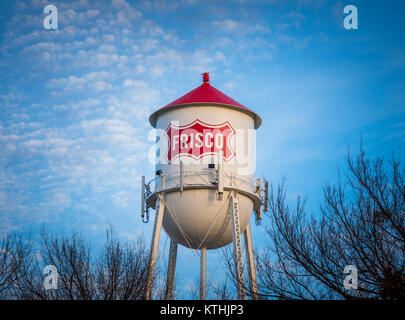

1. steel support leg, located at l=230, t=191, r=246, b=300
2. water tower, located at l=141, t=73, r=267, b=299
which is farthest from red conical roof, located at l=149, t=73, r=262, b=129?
steel support leg, located at l=230, t=191, r=246, b=300

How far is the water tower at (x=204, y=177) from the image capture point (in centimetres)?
2034

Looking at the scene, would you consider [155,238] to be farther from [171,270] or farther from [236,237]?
[236,237]

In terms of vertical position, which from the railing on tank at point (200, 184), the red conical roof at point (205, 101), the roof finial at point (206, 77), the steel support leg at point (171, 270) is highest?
the roof finial at point (206, 77)

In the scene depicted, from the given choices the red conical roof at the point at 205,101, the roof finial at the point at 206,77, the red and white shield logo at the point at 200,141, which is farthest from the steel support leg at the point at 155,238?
the roof finial at the point at 206,77

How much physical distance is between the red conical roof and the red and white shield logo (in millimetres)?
890

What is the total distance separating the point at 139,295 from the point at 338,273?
8.69m

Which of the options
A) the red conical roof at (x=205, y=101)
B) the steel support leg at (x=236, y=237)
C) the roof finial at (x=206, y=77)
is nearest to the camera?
the steel support leg at (x=236, y=237)

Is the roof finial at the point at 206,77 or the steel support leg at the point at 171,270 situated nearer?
the steel support leg at the point at 171,270

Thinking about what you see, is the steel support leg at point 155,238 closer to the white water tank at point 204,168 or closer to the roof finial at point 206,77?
the white water tank at point 204,168

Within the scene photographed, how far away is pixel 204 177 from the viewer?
20.4 meters

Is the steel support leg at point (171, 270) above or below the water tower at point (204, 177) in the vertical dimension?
below

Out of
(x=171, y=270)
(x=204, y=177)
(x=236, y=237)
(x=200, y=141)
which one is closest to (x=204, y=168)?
(x=204, y=177)
